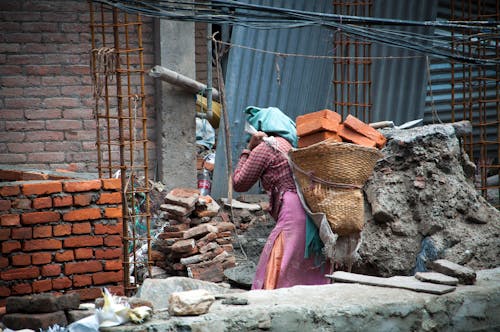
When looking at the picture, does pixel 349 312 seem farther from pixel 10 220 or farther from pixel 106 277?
pixel 10 220

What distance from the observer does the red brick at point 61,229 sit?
7.10m

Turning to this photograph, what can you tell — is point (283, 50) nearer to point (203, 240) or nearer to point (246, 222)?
point (246, 222)

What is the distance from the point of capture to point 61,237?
713 centimetres

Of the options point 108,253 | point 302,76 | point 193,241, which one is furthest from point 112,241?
point 302,76

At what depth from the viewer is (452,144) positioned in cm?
859

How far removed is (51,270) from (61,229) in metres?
0.32

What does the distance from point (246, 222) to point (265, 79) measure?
1930 mm

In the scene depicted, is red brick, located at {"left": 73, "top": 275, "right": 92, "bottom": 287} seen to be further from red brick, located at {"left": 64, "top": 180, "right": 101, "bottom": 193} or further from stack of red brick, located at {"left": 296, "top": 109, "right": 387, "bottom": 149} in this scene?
stack of red brick, located at {"left": 296, "top": 109, "right": 387, "bottom": 149}

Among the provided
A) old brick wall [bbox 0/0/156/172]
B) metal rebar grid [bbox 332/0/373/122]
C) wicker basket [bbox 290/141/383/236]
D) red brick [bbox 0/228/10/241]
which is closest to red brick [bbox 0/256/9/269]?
red brick [bbox 0/228/10/241]

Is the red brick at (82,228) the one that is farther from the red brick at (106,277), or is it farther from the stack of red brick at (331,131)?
the stack of red brick at (331,131)

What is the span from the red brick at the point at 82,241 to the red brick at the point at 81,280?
24 centimetres

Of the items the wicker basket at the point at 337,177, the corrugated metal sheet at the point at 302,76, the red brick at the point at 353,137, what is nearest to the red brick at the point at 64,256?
the wicker basket at the point at 337,177

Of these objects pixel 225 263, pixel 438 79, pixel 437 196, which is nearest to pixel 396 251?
pixel 437 196

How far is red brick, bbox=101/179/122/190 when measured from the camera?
7223 millimetres
